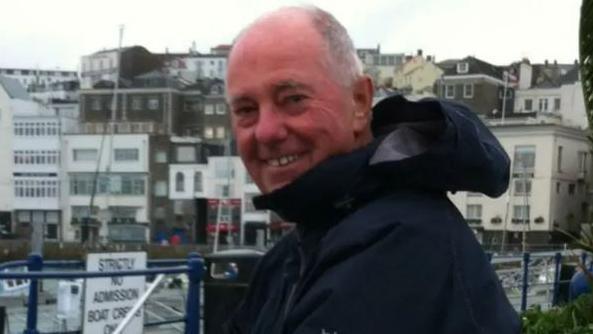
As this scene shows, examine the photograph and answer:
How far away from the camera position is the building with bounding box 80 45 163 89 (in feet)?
308

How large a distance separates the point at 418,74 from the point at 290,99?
293ft

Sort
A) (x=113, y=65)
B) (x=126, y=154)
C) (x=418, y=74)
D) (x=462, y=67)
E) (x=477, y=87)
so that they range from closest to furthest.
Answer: (x=126, y=154)
(x=477, y=87)
(x=462, y=67)
(x=418, y=74)
(x=113, y=65)

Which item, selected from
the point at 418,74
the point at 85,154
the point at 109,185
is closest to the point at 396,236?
the point at 109,185

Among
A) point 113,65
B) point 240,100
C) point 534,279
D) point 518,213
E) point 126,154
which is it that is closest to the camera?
point 240,100

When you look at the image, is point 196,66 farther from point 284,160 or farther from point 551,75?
point 284,160

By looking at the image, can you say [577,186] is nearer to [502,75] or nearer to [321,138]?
[502,75]

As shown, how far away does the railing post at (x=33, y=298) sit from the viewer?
5.71 metres

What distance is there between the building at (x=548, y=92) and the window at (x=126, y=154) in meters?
33.8

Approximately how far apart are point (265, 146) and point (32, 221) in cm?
7819

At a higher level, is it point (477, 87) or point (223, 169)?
point (477, 87)

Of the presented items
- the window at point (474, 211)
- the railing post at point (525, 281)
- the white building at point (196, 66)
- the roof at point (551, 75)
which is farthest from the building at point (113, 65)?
the railing post at point (525, 281)

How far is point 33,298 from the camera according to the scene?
5773 millimetres

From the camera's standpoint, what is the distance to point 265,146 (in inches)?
59.6

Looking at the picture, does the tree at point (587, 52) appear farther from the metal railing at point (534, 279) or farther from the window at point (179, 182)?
the window at point (179, 182)
